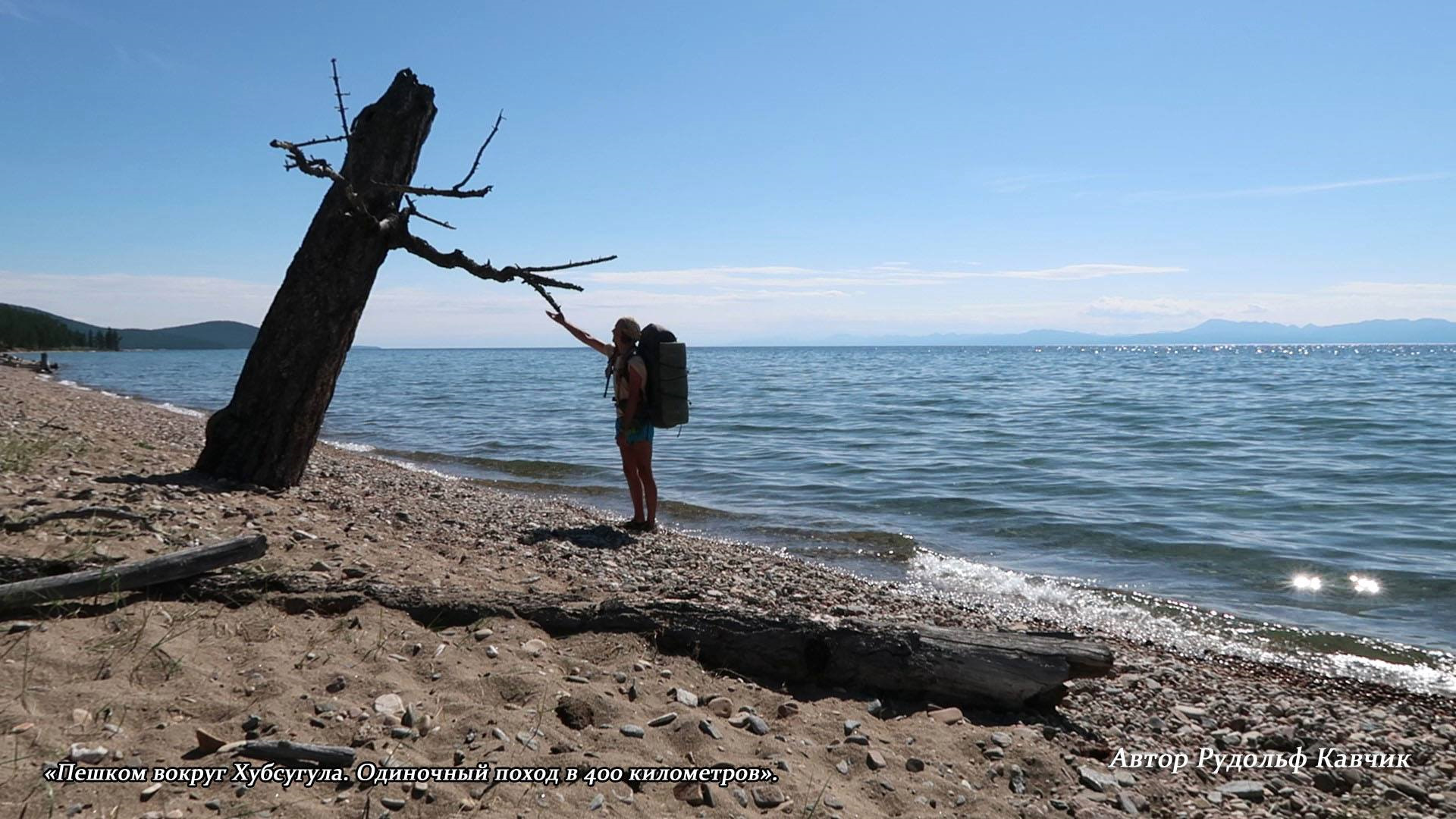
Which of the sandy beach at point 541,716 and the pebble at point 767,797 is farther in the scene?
the pebble at point 767,797

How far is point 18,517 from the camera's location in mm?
6191

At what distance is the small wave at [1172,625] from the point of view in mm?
8156

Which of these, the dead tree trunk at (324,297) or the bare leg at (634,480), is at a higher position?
the dead tree trunk at (324,297)

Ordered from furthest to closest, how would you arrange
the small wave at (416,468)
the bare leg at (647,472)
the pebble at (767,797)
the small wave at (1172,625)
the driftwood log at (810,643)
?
Answer: the small wave at (416,468) < the bare leg at (647,472) < the small wave at (1172,625) < the driftwood log at (810,643) < the pebble at (767,797)

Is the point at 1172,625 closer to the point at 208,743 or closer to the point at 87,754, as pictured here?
the point at 208,743

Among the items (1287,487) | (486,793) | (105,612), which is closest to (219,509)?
(105,612)

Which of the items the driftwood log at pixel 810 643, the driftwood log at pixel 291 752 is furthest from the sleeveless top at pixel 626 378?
the driftwood log at pixel 291 752

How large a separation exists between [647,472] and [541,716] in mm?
6789

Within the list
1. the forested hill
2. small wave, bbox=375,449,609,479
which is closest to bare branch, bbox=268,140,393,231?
small wave, bbox=375,449,609,479

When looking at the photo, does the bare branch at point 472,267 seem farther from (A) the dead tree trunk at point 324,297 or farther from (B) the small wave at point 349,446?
(B) the small wave at point 349,446

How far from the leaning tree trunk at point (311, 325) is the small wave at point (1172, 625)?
735 centimetres

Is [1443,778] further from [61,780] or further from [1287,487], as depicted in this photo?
[1287,487]

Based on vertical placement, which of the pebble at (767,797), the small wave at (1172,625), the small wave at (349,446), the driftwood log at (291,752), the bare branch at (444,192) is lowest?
the small wave at (1172,625)

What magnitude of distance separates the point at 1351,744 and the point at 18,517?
9344mm
